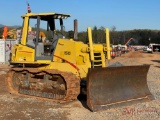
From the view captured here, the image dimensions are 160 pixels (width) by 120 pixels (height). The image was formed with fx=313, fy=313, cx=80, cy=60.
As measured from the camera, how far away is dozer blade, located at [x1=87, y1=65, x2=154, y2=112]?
8.69m

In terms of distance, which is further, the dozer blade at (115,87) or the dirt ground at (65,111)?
the dozer blade at (115,87)

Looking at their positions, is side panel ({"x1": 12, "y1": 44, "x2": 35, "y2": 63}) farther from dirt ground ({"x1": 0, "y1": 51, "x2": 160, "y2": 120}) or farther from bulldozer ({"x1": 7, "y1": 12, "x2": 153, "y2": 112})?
dirt ground ({"x1": 0, "y1": 51, "x2": 160, "y2": 120})

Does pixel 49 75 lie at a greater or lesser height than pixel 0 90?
greater

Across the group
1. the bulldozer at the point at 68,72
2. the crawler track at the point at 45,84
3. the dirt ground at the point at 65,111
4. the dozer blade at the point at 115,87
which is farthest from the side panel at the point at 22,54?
the dozer blade at the point at 115,87

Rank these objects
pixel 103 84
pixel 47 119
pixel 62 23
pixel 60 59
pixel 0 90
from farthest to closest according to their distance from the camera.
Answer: pixel 0 90 → pixel 62 23 → pixel 60 59 → pixel 103 84 → pixel 47 119

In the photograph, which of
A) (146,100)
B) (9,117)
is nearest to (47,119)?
(9,117)

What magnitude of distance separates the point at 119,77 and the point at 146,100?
115 cm

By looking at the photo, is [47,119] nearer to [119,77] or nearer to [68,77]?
[68,77]

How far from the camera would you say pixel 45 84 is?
10.2 m

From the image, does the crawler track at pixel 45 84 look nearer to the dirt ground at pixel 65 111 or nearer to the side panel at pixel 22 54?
the dirt ground at pixel 65 111

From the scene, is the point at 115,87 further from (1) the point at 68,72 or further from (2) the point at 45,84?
(2) the point at 45,84

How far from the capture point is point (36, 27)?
34.7 ft

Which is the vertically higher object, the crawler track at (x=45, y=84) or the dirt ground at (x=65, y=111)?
the crawler track at (x=45, y=84)

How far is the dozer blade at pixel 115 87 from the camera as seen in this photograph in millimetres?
8688
